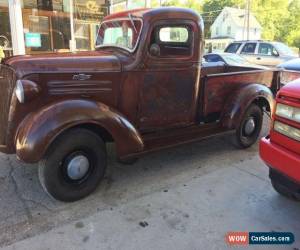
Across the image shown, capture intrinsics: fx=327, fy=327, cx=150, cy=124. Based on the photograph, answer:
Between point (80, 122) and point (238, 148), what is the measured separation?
2787 mm

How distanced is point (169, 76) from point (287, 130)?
1.65 metres

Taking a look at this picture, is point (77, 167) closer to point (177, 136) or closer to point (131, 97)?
point (131, 97)

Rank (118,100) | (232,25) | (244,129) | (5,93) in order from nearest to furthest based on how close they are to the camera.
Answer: (5,93) → (118,100) → (244,129) → (232,25)

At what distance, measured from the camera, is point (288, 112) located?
2938mm

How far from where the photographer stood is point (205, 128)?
463 centimetres

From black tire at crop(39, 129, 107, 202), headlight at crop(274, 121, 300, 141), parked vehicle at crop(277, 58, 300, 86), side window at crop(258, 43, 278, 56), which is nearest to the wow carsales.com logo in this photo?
headlight at crop(274, 121, 300, 141)

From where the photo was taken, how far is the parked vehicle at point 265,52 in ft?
42.5

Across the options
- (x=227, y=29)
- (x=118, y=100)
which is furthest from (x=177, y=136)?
(x=227, y=29)

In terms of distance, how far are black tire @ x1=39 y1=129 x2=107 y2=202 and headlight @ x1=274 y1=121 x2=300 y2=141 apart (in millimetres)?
1789

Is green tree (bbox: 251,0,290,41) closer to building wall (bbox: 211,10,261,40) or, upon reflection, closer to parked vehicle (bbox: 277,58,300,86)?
building wall (bbox: 211,10,261,40)

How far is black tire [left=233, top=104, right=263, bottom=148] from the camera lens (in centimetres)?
488

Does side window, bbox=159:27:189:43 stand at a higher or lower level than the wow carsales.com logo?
higher

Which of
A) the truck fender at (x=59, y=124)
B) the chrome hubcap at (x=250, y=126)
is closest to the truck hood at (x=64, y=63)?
the truck fender at (x=59, y=124)

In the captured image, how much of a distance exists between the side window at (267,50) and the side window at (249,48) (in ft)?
0.99
